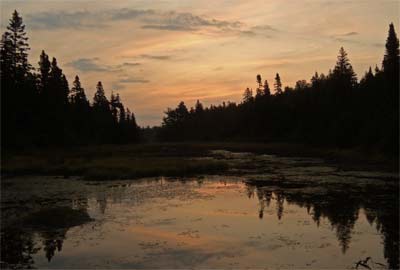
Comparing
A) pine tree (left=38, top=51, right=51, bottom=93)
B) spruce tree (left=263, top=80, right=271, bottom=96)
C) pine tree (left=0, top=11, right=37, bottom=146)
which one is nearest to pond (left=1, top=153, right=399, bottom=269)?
pine tree (left=0, top=11, right=37, bottom=146)

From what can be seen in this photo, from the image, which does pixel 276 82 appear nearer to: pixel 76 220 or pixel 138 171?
pixel 138 171

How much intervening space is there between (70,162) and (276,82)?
343 feet

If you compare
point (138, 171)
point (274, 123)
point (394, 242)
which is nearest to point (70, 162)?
point (138, 171)

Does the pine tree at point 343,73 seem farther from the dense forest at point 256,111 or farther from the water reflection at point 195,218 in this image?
the water reflection at point 195,218

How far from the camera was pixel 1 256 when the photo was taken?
50.8 feet

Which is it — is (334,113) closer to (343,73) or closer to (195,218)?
(343,73)

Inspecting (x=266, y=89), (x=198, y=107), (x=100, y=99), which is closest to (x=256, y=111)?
(x=266, y=89)

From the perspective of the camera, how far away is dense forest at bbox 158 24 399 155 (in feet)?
184

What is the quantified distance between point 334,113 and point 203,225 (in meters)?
63.1

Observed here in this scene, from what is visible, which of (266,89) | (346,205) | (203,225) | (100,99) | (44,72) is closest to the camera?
(203,225)

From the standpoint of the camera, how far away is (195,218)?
71.3 feet

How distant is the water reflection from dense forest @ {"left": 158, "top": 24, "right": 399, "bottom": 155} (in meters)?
26.0

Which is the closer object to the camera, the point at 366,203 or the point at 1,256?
the point at 1,256

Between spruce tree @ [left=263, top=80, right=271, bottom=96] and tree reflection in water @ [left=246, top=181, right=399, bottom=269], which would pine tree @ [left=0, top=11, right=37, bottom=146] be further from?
spruce tree @ [left=263, top=80, right=271, bottom=96]
